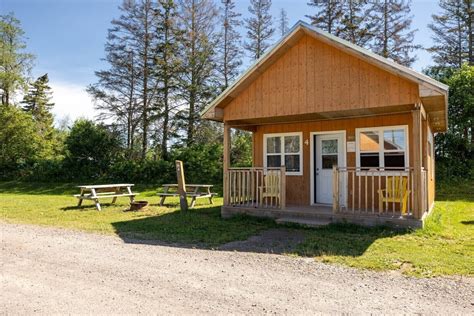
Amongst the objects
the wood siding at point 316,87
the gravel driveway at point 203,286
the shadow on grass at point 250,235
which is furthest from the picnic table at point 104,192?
the gravel driveway at point 203,286

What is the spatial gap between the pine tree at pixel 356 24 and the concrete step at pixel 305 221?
708 inches

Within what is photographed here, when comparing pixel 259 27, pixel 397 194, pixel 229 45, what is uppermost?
pixel 259 27

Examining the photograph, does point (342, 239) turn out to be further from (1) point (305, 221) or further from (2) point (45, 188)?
(2) point (45, 188)

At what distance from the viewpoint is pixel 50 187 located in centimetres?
1967

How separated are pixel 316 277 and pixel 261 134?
6.73 meters

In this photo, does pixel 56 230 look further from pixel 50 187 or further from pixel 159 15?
pixel 159 15

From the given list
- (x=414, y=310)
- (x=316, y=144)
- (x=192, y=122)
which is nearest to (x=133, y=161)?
(x=192, y=122)

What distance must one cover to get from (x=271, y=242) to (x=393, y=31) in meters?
21.1

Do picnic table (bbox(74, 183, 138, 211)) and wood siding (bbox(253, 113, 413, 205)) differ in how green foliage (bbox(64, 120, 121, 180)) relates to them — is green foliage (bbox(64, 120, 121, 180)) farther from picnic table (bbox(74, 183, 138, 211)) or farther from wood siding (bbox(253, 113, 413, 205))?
wood siding (bbox(253, 113, 413, 205))

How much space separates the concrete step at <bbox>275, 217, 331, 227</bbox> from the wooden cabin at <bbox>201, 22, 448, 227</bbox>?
2 centimetres

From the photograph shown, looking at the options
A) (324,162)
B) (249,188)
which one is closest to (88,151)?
(249,188)

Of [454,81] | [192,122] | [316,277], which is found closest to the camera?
[316,277]

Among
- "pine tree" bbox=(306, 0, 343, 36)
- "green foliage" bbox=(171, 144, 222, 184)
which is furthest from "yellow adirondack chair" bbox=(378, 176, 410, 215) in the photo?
"pine tree" bbox=(306, 0, 343, 36)

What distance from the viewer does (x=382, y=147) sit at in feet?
29.5
